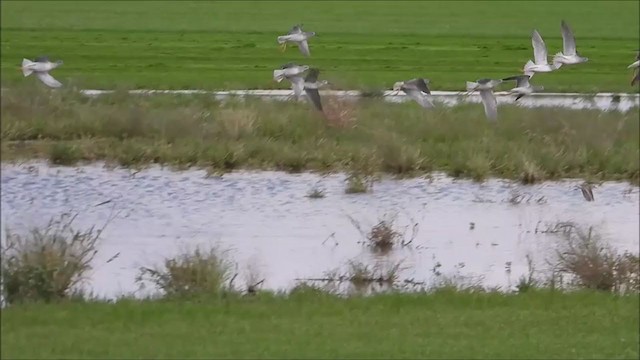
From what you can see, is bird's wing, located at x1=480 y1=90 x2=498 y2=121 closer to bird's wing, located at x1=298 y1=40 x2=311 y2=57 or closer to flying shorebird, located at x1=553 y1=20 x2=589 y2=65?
flying shorebird, located at x1=553 y1=20 x2=589 y2=65

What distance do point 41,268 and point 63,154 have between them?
8.80 m

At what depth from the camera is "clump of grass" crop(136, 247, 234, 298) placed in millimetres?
11461

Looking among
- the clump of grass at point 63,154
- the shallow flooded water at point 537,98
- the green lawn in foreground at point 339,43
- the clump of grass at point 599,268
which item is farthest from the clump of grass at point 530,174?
the clump of grass at point 63,154

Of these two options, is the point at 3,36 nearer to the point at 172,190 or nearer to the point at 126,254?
the point at 172,190

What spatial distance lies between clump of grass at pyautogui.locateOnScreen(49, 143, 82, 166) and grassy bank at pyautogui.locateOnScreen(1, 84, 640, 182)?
20 mm

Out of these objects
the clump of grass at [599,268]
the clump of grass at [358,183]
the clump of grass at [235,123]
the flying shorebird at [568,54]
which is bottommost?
the clump of grass at [599,268]

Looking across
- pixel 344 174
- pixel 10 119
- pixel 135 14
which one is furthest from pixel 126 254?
pixel 135 14

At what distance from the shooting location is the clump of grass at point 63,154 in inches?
775

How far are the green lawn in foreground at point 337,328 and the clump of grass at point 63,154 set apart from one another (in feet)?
30.3

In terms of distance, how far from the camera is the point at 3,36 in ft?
82.1

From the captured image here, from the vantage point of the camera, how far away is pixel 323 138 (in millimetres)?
20469

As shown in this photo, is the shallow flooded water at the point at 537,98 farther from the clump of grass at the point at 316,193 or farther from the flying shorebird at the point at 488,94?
the flying shorebird at the point at 488,94

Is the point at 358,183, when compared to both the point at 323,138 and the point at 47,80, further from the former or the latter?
the point at 47,80

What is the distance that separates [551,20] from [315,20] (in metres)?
6.43
